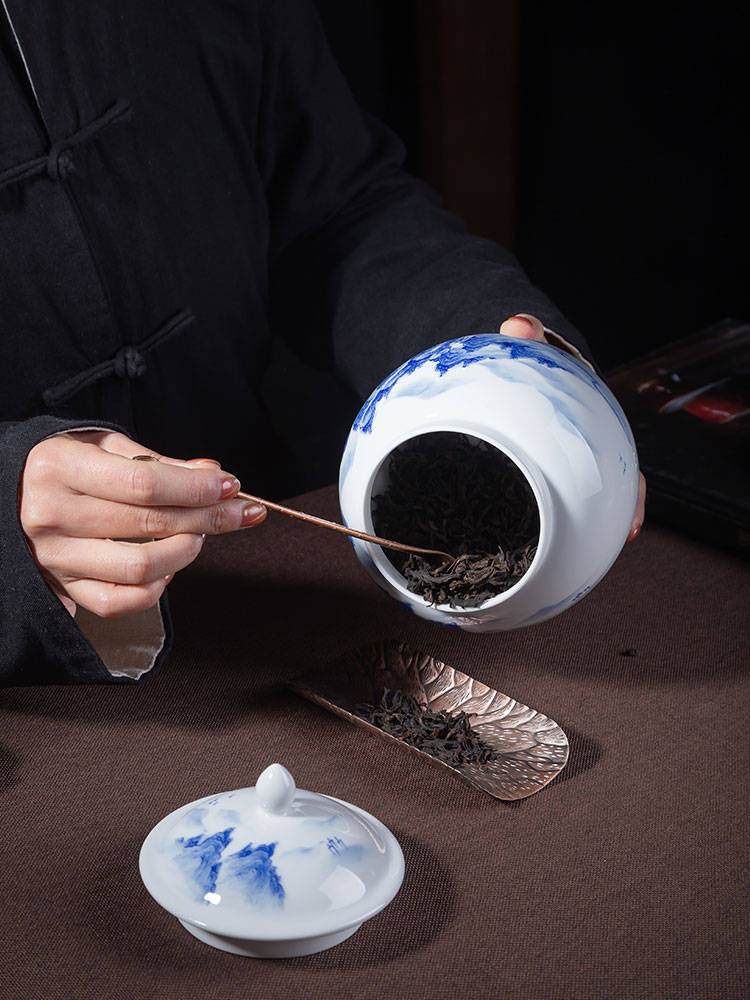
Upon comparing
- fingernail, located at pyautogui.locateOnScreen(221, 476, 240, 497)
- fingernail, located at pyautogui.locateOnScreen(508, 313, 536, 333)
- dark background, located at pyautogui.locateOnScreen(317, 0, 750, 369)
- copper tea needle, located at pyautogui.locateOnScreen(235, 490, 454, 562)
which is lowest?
dark background, located at pyautogui.locateOnScreen(317, 0, 750, 369)

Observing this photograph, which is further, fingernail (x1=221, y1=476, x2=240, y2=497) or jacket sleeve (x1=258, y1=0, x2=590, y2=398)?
jacket sleeve (x1=258, y1=0, x2=590, y2=398)

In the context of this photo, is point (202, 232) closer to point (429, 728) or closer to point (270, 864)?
point (429, 728)

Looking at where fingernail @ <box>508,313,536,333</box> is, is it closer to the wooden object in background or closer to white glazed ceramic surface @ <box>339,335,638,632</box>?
white glazed ceramic surface @ <box>339,335,638,632</box>

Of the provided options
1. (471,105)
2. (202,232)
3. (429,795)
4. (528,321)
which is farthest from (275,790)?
(471,105)

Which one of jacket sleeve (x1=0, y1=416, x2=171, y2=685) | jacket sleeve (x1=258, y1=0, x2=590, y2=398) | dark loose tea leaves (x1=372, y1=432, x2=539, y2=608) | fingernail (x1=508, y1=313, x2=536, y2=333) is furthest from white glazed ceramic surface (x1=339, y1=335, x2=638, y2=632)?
jacket sleeve (x1=258, y1=0, x2=590, y2=398)

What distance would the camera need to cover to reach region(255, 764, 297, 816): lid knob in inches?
26.3

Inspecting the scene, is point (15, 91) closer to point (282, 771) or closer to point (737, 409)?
point (282, 771)

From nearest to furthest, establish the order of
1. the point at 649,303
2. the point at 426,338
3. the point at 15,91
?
the point at 15,91, the point at 426,338, the point at 649,303

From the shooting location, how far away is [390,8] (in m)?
2.35

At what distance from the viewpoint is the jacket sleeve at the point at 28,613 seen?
788mm

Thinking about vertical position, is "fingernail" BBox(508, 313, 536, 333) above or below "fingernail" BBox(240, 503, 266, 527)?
above

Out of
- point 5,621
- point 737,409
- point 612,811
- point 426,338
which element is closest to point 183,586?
point 5,621

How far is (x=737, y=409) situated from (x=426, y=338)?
15.4 inches

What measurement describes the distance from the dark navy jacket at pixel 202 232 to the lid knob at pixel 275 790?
11.6 inches
